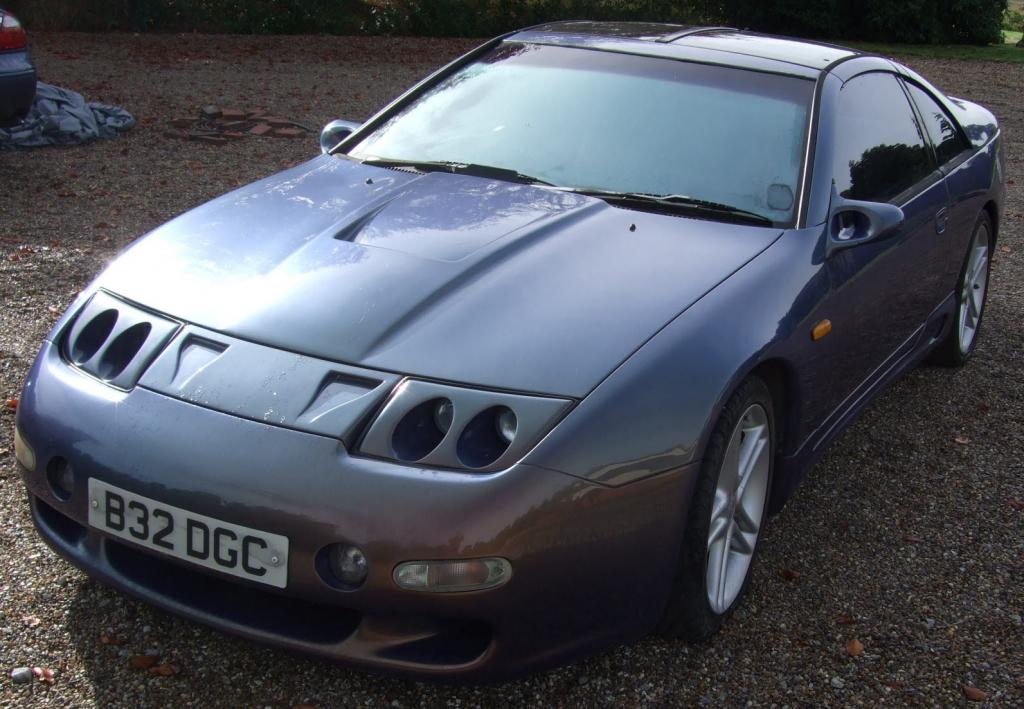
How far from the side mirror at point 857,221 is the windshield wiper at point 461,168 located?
2.84ft

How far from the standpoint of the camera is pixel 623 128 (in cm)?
360

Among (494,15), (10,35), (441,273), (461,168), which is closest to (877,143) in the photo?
(461,168)

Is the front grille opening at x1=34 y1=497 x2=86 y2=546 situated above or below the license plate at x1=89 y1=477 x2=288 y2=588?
below

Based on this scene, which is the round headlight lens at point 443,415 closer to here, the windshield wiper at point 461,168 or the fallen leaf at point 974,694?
the windshield wiper at point 461,168

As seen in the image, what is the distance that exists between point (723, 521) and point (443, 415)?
0.86 meters

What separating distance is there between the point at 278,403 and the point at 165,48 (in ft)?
42.7

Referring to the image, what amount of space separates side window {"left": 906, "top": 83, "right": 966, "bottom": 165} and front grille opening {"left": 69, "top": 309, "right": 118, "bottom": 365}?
316 cm

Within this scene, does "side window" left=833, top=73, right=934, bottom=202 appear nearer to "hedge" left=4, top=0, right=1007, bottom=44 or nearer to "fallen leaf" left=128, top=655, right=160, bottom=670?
"fallen leaf" left=128, top=655, right=160, bottom=670

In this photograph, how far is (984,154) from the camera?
15.9 feet

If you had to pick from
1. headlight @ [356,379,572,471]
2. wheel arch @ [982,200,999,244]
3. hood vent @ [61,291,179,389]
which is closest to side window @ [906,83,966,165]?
wheel arch @ [982,200,999,244]

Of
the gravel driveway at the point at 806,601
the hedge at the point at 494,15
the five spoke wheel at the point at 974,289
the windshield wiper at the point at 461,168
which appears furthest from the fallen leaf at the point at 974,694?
the hedge at the point at 494,15

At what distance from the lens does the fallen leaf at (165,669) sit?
105 inches

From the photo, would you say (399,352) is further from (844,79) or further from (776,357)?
(844,79)

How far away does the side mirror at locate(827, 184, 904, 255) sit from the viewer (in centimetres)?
331
